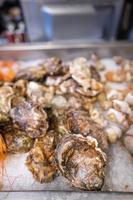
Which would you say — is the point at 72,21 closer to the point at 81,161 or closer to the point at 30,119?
the point at 30,119

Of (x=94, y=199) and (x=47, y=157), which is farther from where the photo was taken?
(x=47, y=157)

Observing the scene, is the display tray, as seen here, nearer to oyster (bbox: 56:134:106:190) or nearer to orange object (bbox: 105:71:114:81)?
oyster (bbox: 56:134:106:190)

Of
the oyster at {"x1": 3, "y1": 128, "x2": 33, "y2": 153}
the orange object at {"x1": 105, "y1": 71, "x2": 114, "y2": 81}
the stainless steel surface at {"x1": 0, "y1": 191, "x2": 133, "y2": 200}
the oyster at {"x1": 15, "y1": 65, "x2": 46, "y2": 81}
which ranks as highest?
the oyster at {"x1": 15, "y1": 65, "x2": 46, "y2": 81}

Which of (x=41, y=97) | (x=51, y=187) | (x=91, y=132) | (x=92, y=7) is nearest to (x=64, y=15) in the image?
(x=92, y=7)

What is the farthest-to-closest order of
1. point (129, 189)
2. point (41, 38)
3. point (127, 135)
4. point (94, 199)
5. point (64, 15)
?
point (41, 38)
point (64, 15)
point (127, 135)
point (129, 189)
point (94, 199)

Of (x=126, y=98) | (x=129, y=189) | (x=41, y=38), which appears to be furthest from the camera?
(x=41, y=38)

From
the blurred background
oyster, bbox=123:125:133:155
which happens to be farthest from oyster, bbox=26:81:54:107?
the blurred background

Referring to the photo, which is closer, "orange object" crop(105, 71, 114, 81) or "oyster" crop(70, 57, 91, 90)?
"oyster" crop(70, 57, 91, 90)

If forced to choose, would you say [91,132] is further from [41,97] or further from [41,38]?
[41,38]

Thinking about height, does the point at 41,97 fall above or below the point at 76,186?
above
